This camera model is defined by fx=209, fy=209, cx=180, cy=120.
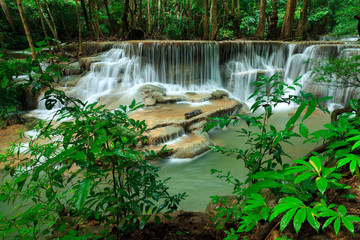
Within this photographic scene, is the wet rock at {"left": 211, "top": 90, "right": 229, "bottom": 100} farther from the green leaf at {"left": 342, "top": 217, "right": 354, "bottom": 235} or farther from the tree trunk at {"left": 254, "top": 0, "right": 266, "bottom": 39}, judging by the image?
the green leaf at {"left": 342, "top": 217, "right": 354, "bottom": 235}

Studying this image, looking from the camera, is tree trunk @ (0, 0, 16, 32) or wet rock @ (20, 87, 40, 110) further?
tree trunk @ (0, 0, 16, 32)

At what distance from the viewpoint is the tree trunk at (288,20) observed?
1244 cm

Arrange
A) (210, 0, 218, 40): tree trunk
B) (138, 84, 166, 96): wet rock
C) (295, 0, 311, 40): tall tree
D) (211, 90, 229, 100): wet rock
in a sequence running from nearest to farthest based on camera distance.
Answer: (138, 84, 166, 96): wet rock
(211, 90, 229, 100): wet rock
(210, 0, 218, 40): tree trunk
(295, 0, 311, 40): tall tree

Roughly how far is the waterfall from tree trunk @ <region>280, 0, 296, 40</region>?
8.62ft

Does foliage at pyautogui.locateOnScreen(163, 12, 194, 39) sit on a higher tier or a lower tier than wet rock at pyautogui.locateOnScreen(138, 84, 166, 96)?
higher

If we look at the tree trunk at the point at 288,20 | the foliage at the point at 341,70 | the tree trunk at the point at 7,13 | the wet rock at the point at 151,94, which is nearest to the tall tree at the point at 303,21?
the tree trunk at the point at 288,20

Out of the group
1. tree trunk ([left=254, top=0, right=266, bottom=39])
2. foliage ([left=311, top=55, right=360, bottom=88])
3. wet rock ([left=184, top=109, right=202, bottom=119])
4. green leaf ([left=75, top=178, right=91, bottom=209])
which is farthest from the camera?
tree trunk ([left=254, top=0, right=266, bottom=39])

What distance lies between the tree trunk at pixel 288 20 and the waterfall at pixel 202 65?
8.62 ft

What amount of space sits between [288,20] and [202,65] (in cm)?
672

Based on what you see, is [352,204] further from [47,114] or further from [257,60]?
[257,60]

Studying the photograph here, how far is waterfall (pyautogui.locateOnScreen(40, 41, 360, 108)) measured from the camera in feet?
31.1

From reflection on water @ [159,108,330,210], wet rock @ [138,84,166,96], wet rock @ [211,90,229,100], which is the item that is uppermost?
wet rock @ [138,84,166,96]

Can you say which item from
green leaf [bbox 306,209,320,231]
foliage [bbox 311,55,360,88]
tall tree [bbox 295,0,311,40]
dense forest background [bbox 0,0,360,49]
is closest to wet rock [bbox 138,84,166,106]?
foliage [bbox 311,55,360,88]

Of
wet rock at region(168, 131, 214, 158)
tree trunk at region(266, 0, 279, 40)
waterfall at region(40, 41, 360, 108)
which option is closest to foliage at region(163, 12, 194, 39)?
waterfall at region(40, 41, 360, 108)
